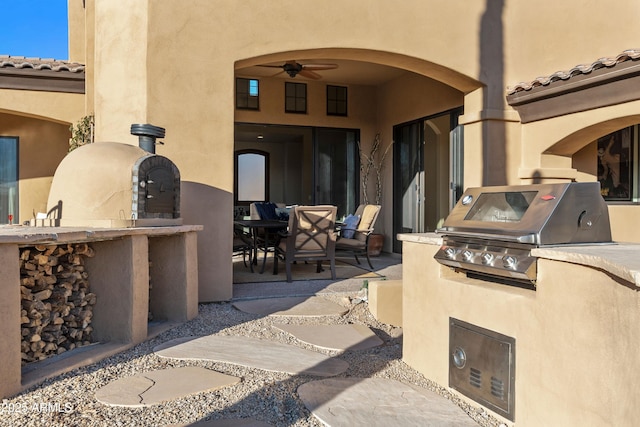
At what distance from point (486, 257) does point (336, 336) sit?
1899 mm

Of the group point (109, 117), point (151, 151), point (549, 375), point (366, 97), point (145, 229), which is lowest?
point (549, 375)

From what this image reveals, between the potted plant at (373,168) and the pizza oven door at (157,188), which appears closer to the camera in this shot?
the pizza oven door at (157,188)

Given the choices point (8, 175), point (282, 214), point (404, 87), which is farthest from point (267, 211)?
point (8, 175)

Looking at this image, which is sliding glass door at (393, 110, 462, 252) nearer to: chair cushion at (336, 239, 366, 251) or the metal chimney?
chair cushion at (336, 239, 366, 251)

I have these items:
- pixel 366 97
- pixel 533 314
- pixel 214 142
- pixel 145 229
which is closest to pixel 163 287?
pixel 145 229

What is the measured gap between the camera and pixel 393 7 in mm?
6348

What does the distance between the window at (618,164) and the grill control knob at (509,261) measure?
5847 mm

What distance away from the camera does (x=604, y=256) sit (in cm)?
222

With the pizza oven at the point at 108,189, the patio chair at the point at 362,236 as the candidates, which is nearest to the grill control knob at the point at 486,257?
the pizza oven at the point at 108,189

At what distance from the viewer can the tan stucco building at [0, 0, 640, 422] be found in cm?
562

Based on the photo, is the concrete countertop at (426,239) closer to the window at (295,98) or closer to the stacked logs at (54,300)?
the stacked logs at (54,300)

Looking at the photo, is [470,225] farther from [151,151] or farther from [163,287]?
[151,151]

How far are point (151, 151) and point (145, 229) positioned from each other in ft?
4.18

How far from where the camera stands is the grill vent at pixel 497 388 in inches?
110
